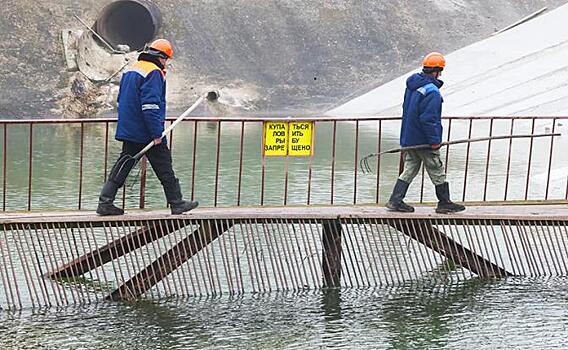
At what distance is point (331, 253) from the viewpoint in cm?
1020

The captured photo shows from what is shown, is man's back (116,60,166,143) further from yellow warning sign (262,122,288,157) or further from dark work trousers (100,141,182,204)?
yellow warning sign (262,122,288,157)

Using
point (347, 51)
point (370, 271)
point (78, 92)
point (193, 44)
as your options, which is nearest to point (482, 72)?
point (347, 51)

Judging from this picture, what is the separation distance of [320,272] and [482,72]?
76.9ft

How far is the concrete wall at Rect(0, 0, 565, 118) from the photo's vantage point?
32219mm

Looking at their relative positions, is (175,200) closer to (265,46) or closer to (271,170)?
(271,170)

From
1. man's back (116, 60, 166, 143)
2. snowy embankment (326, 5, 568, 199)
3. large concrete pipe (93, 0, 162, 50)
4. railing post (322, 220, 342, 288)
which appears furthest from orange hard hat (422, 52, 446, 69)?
large concrete pipe (93, 0, 162, 50)

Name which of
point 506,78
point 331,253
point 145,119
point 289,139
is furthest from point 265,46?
point 145,119

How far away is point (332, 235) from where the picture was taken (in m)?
10.2

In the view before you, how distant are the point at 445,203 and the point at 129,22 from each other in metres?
27.6

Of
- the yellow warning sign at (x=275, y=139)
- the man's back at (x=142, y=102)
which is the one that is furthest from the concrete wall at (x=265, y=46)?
the man's back at (x=142, y=102)

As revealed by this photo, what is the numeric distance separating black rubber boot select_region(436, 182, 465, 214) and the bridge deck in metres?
0.10

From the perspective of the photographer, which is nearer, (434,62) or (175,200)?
(175,200)

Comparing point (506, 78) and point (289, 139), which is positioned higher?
point (506, 78)

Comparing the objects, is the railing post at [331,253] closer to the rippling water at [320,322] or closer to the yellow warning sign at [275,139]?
the rippling water at [320,322]
